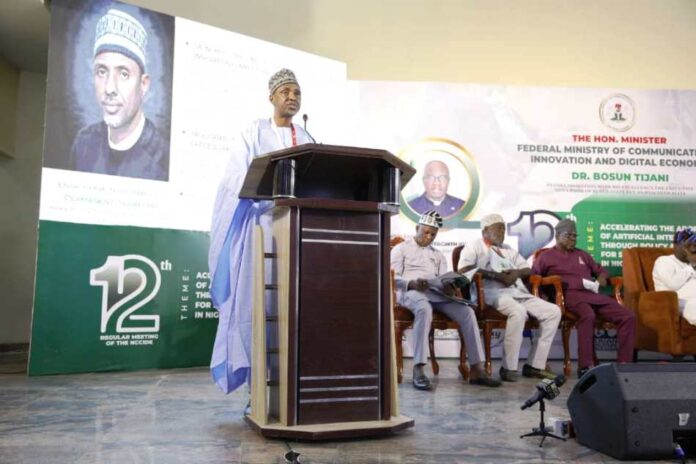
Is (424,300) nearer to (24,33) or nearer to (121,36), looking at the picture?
(121,36)

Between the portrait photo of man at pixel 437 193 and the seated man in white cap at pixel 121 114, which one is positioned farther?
the portrait photo of man at pixel 437 193

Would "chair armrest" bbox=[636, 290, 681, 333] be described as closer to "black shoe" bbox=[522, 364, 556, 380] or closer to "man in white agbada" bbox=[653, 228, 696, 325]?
"man in white agbada" bbox=[653, 228, 696, 325]

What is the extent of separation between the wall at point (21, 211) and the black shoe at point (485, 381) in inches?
174

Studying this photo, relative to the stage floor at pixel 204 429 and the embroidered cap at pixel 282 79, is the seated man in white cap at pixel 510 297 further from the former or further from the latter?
the embroidered cap at pixel 282 79

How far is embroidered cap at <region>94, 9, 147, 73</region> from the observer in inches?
181

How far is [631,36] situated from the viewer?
669cm

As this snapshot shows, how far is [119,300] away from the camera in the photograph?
15.0 ft

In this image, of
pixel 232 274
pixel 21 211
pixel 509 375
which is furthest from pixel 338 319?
pixel 21 211

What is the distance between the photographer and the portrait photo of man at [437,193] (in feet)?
19.8

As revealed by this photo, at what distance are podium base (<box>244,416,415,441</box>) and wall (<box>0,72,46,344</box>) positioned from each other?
471cm

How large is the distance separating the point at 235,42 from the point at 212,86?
42 cm

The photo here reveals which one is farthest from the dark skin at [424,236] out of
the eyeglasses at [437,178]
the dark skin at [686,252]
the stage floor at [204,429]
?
the dark skin at [686,252]

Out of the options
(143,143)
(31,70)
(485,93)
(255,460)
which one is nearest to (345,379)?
(255,460)

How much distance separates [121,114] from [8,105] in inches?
94.3
